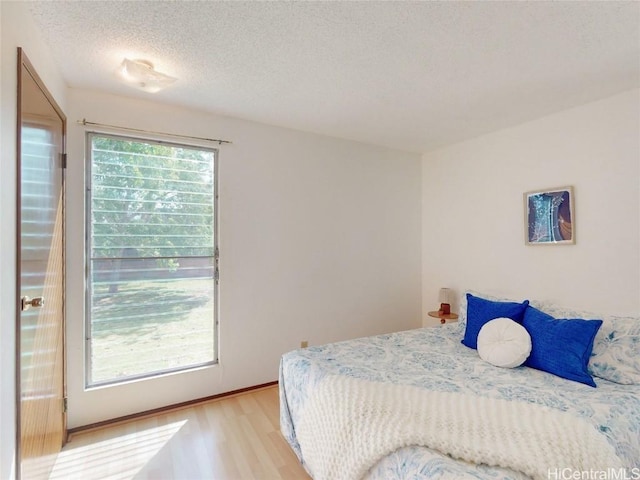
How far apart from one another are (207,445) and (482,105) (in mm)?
3215

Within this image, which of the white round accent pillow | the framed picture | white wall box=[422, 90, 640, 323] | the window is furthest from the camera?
the framed picture

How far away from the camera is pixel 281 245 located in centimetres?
308

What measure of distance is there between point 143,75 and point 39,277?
1277 mm

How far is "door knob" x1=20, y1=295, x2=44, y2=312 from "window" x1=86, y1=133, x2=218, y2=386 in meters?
0.83

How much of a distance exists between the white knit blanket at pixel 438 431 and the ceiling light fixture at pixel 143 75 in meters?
2.06

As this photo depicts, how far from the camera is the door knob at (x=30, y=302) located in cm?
140

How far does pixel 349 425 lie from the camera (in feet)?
4.91

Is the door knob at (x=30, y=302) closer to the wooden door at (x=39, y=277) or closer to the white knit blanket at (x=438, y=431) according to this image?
the wooden door at (x=39, y=277)

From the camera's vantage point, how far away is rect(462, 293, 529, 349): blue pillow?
2369 mm

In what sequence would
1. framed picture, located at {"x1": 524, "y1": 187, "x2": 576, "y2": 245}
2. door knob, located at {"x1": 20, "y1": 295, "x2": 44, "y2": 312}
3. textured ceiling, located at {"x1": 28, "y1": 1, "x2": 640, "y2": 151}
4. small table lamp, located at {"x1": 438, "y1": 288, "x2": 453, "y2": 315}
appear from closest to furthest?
door knob, located at {"x1": 20, "y1": 295, "x2": 44, "y2": 312}, textured ceiling, located at {"x1": 28, "y1": 1, "x2": 640, "y2": 151}, framed picture, located at {"x1": 524, "y1": 187, "x2": 576, "y2": 245}, small table lamp, located at {"x1": 438, "y1": 288, "x2": 453, "y2": 315}

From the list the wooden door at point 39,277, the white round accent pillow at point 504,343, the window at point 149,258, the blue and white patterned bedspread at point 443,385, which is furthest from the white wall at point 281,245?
the white round accent pillow at point 504,343

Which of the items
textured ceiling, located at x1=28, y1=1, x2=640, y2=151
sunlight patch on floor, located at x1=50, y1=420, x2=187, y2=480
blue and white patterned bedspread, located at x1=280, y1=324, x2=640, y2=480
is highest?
textured ceiling, located at x1=28, y1=1, x2=640, y2=151

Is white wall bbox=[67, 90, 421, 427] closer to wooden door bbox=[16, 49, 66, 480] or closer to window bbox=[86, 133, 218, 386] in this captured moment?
window bbox=[86, 133, 218, 386]

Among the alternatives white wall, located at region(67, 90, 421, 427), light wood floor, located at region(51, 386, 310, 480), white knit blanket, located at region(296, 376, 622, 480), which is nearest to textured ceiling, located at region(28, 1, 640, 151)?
white wall, located at region(67, 90, 421, 427)
